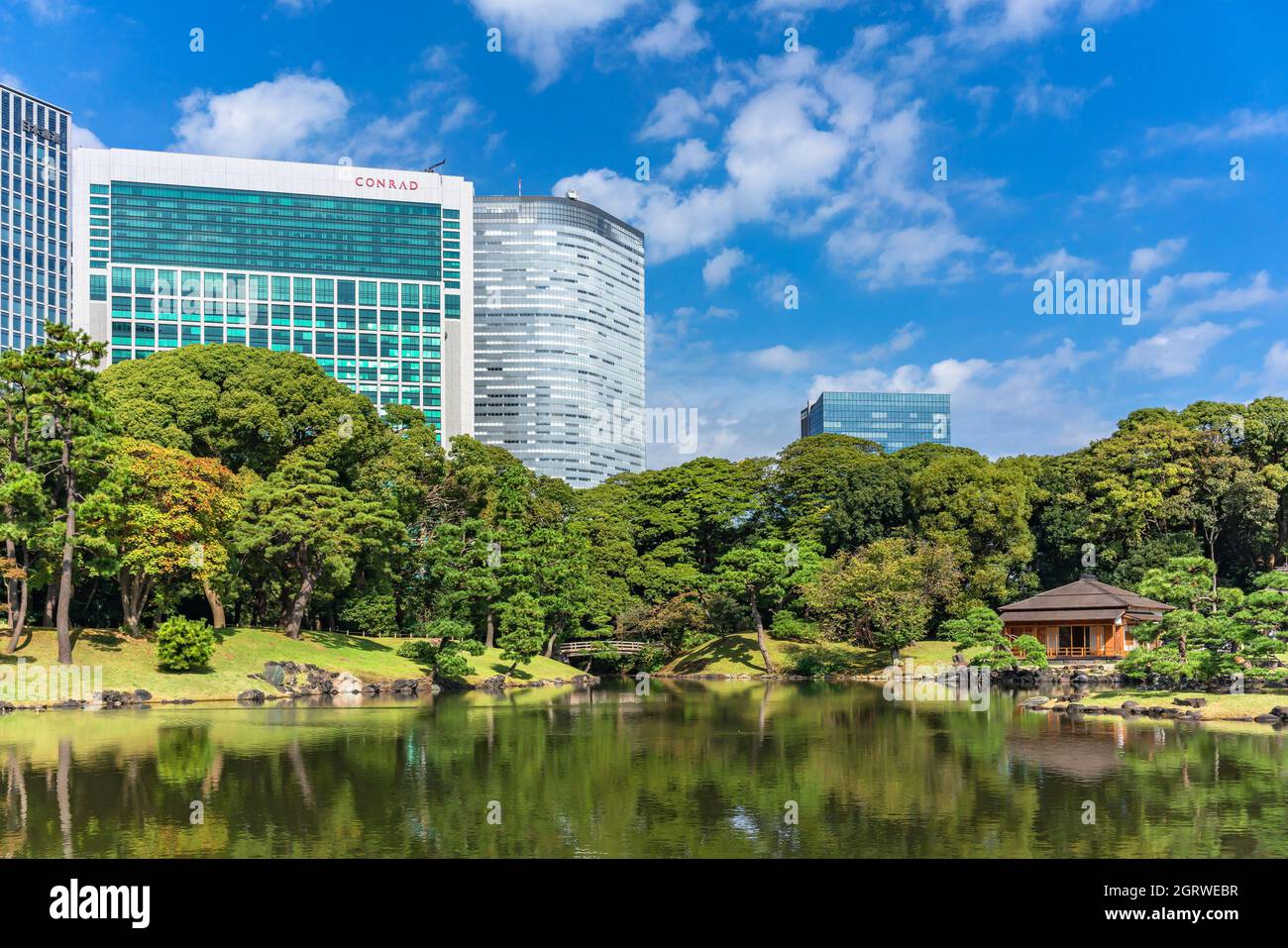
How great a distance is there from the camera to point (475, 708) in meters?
35.8

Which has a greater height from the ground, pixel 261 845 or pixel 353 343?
pixel 353 343

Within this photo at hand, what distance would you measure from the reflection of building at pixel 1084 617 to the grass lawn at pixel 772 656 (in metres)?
4.61

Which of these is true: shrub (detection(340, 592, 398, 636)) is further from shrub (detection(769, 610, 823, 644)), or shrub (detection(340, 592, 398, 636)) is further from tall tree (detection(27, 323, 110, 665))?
shrub (detection(769, 610, 823, 644))

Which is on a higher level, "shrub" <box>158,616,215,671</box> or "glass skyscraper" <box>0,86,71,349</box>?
"glass skyscraper" <box>0,86,71,349</box>

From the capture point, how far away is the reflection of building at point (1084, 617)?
49906mm

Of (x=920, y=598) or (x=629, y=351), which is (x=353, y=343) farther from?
(x=920, y=598)

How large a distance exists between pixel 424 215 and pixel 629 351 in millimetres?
70877

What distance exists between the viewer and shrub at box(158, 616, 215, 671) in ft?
123

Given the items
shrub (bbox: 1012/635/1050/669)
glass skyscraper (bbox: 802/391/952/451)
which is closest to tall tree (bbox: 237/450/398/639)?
shrub (bbox: 1012/635/1050/669)

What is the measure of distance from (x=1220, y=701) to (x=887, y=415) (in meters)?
166

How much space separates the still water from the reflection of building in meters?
21.0

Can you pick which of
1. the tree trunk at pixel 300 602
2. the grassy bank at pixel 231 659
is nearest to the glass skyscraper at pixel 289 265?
the tree trunk at pixel 300 602
